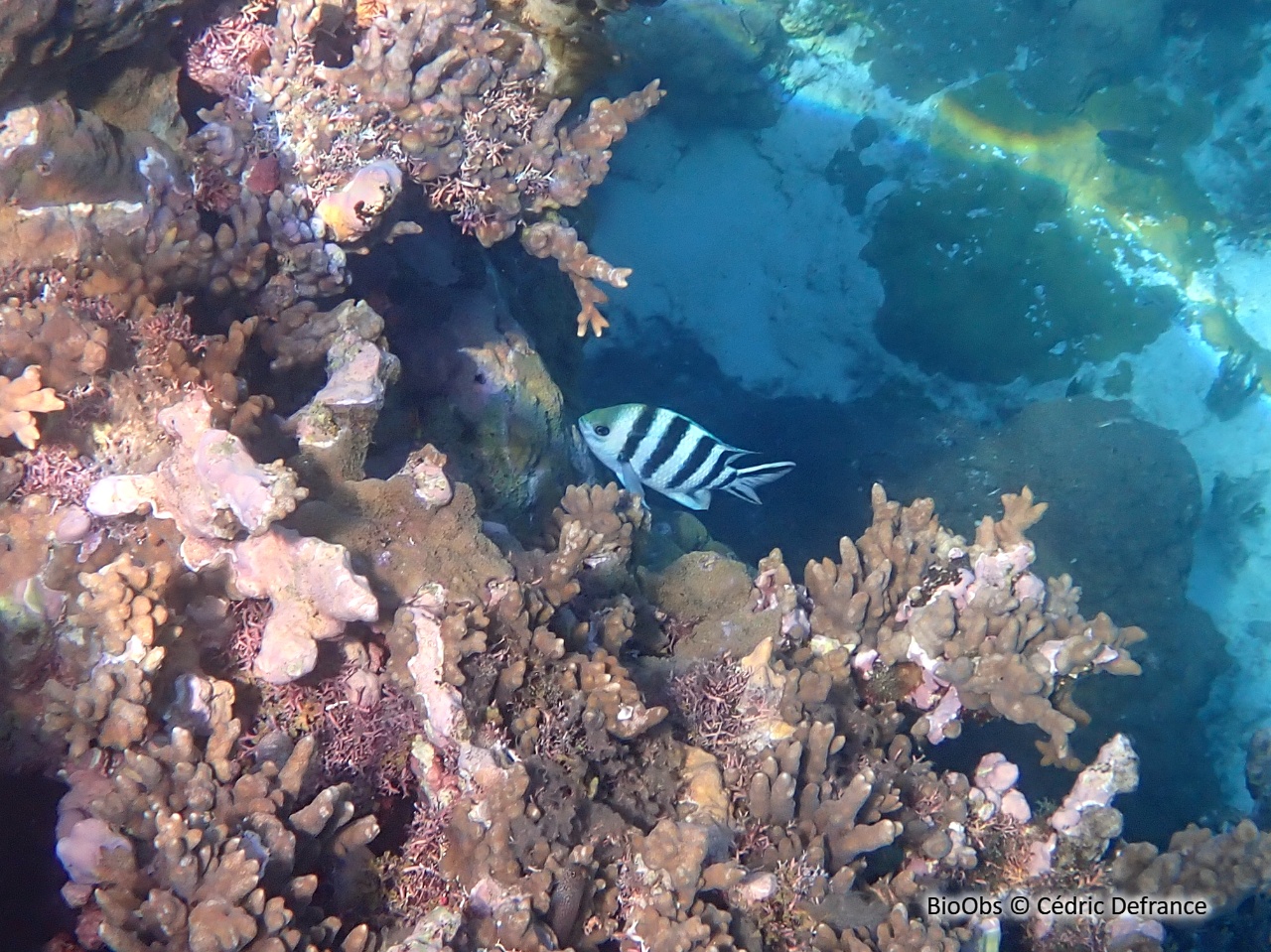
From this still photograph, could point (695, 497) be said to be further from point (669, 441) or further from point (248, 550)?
point (248, 550)

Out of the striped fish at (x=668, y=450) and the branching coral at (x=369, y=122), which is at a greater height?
the branching coral at (x=369, y=122)

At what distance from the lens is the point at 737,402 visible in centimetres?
928

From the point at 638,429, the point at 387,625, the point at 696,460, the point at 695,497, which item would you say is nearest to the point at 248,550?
the point at 387,625

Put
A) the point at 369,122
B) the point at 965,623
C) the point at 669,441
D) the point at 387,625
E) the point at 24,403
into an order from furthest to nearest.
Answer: the point at 669,441, the point at 965,623, the point at 369,122, the point at 387,625, the point at 24,403

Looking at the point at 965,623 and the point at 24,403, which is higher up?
the point at 24,403

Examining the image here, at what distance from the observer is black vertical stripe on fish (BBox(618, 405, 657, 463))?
3992 mm

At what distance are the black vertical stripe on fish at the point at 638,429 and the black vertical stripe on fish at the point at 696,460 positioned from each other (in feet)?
0.85

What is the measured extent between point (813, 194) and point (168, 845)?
10176 mm

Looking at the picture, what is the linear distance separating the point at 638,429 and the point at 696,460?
342 mm

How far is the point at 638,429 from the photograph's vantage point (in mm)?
4023

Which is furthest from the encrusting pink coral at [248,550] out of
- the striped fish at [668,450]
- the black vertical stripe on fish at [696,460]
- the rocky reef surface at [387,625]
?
the black vertical stripe on fish at [696,460]

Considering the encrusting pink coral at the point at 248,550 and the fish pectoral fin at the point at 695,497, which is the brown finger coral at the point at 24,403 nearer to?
the encrusting pink coral at the point at 248,550

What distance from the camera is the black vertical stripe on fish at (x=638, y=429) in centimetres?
399

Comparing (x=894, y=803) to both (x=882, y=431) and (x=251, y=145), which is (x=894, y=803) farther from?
(x=882, y=431)
